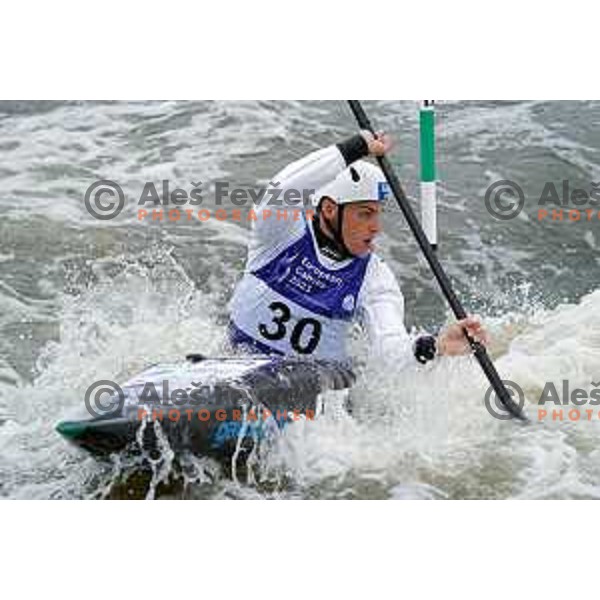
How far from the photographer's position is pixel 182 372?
7.78 ft

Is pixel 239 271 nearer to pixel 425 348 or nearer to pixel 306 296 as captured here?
pixel 306 296

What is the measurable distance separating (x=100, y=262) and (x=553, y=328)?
125 centimetres

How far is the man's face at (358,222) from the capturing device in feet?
8.38

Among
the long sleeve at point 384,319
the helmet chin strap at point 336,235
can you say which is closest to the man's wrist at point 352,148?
the helmet chin strap at point 336,235

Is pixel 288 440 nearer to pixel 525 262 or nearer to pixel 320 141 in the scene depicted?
pixel 525 262

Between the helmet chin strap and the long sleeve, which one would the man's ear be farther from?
the long sleeve

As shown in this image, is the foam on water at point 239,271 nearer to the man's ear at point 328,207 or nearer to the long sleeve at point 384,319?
the long sleeve at point 384,319

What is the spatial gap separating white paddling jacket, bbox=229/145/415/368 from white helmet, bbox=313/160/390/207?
0.25 feet

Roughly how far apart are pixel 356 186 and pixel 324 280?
20 cm

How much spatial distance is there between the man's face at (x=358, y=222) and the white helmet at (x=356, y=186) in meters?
0.01

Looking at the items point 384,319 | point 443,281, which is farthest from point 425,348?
point 443,281

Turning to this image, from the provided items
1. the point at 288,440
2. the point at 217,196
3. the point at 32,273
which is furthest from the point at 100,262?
the point at 288,440

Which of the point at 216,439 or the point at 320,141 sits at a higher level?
the point at 320,141

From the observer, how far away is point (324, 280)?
2582 millimetres
